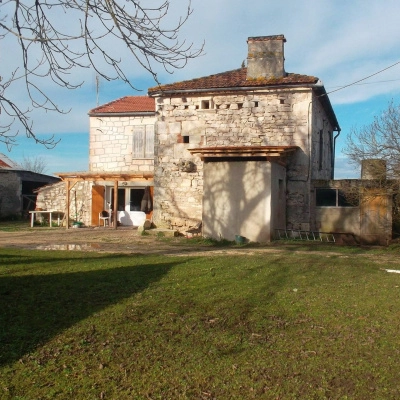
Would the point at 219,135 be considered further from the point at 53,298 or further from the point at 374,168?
the point at 53,298

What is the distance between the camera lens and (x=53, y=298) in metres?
6.61

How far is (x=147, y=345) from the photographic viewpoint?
5137mm

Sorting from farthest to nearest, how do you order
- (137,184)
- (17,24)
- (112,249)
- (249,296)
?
1. (137,184)
2. (112,249)
3. (249,296)
4. (17,24)

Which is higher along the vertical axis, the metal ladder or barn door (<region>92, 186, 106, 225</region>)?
barn door (<region>92, 186, 106, 225</region>)

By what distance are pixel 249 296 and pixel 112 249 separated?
6625mm

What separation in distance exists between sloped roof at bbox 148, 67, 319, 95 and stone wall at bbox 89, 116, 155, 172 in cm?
521

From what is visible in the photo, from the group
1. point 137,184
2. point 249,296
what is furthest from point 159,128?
point 249,296

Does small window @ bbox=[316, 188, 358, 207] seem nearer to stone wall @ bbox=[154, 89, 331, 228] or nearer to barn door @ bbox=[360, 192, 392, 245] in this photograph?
barn door @ bbox=[360, 192, 392, 245]

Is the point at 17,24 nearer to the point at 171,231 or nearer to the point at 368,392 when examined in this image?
the point at 368,392

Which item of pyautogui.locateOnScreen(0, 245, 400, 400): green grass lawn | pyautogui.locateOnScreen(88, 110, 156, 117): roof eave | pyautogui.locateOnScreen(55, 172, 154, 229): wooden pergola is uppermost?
pyautogui.locateOnScreen(88, 110, 156, 117): roof eave

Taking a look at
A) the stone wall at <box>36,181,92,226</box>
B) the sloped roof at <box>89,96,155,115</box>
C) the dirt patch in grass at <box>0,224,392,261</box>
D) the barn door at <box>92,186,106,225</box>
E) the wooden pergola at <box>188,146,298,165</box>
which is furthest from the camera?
the stone wall at <box>36,181,92,226</box>

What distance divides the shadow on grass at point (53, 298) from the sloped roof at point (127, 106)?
14.8 meters

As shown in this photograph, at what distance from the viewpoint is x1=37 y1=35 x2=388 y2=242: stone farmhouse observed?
589 inches

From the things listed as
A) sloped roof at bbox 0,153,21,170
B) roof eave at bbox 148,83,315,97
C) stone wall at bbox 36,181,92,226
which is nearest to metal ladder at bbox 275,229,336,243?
roof eave at bbox 148,83,315,97
